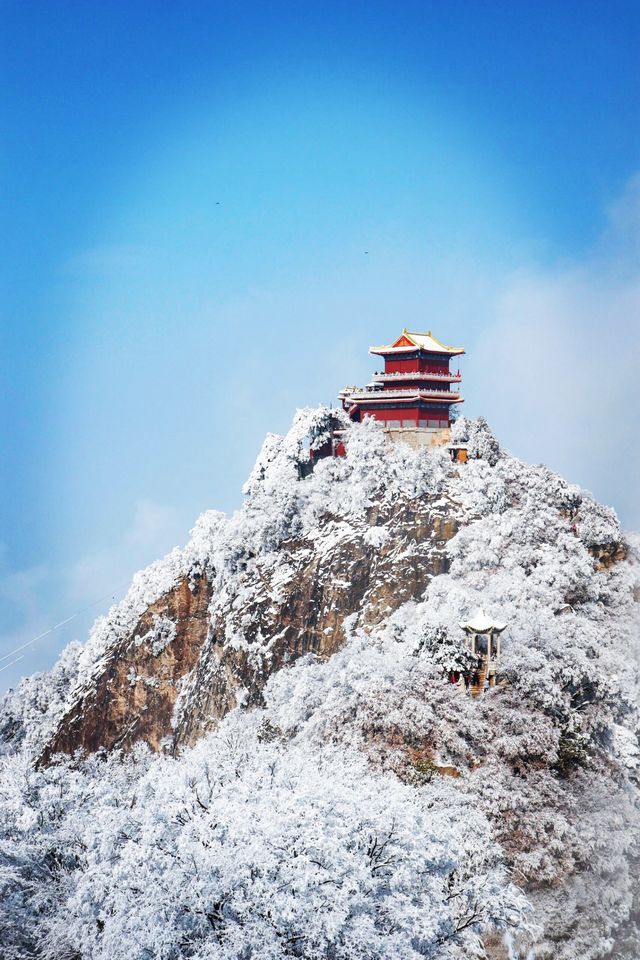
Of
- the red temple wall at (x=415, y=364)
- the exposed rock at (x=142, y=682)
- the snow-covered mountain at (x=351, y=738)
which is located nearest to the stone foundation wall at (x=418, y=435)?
the snow-covered mountain at (x=351, y=738)

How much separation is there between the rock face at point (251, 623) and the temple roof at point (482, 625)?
45.7 ft

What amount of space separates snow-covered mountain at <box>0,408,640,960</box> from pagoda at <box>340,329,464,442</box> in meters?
3.04

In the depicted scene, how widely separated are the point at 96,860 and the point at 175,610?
38.7 metres

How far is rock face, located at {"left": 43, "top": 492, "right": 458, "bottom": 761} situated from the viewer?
173 feet

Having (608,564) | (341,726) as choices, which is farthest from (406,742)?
(608,564)

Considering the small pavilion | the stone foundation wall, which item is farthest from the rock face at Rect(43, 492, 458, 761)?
the small pavilion

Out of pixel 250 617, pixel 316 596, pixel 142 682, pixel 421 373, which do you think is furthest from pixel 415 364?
pixel 142 682

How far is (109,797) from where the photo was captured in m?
30.3

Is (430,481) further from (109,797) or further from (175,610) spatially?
(109,797)

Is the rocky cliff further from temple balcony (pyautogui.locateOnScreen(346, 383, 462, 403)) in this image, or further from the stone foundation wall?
the stone foundation wall

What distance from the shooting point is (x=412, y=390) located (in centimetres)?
6241

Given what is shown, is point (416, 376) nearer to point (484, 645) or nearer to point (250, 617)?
point (250, 617)

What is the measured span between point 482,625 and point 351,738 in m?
7.36

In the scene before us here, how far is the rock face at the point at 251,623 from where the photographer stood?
52.6 meters
